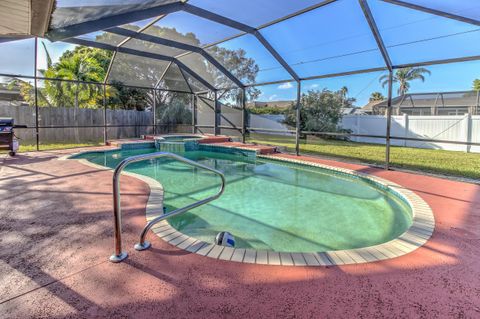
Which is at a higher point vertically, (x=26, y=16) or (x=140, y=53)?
(x=140, y=53)

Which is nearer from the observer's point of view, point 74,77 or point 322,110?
point 74,77

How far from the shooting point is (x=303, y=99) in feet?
53.2

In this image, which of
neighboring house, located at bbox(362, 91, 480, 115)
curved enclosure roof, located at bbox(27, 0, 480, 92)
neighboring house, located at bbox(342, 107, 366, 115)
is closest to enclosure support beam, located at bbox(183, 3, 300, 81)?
curved enclosure roof, located at bbox(27, 0, 480, 92)

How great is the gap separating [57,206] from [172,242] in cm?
216

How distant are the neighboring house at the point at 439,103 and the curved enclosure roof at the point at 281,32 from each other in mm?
6529

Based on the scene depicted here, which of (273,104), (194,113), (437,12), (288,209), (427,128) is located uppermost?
(437,12)

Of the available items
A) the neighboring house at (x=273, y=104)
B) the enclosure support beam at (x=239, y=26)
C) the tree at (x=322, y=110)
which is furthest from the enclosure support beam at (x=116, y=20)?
the tree at (x=322, y=110)

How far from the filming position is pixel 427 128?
467 inches

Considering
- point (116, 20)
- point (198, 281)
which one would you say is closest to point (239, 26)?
point (116, 20)

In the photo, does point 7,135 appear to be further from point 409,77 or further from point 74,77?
point 409,77

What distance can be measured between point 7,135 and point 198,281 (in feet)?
28.7

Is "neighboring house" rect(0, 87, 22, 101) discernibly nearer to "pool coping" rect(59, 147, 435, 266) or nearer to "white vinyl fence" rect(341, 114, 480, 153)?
"pool coping" rect(59, 147, 435, 266)

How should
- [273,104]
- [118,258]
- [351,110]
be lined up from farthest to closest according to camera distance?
1. [273,104]
2. [351,110]
3. [118,258]

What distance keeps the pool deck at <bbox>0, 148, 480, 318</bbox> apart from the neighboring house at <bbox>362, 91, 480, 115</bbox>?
1103 cm
